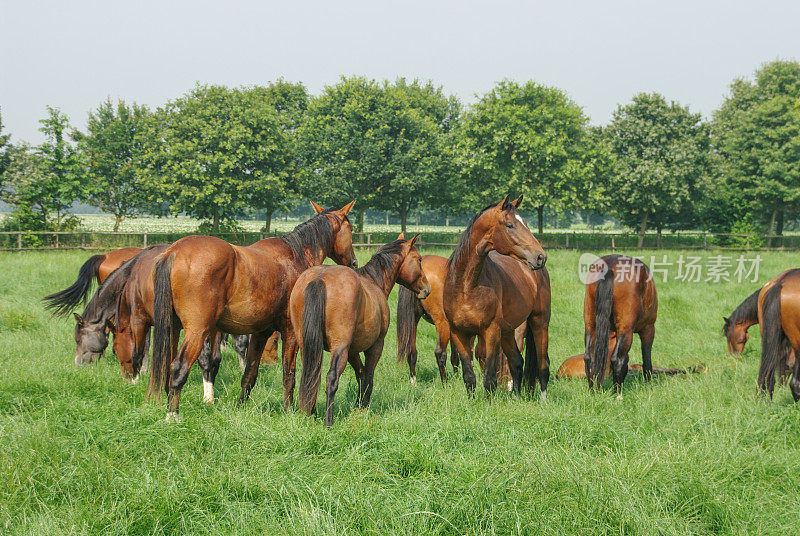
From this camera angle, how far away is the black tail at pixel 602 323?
288 inches

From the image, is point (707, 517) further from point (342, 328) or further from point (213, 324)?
point (213, 324)

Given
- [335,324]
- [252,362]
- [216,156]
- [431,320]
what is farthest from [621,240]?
[335,324]

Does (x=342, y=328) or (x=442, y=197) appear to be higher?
(x=442, y=197)

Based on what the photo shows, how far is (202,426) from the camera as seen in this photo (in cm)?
432

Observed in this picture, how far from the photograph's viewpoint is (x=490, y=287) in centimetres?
612

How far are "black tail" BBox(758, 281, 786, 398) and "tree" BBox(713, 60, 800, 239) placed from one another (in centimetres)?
3836

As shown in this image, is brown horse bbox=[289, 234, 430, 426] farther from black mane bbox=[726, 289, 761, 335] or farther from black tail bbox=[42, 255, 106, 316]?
black mane bbox=[726, 289, 761, 335]

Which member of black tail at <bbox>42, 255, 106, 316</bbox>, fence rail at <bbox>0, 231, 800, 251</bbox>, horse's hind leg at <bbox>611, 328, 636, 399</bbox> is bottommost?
horse's hind leg at <bbox>611, 328, 636, 399</bbox>

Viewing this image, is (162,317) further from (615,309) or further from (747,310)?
(747,310)

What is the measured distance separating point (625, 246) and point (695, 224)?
10.4 meters

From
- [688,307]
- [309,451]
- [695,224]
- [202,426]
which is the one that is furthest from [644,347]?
[695,224]

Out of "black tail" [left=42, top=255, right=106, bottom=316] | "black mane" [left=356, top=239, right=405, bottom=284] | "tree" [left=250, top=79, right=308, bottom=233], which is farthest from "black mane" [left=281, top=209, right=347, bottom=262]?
"tree" [left=250, top=79, right=308, bottom=233]

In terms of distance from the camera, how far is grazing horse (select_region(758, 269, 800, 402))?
20.5ft

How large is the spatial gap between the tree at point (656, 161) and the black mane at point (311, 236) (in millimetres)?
34674
